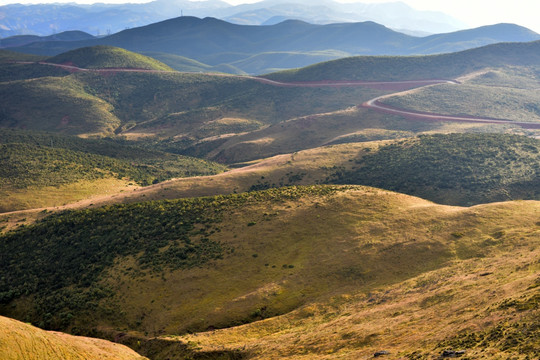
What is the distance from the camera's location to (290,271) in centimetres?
5228

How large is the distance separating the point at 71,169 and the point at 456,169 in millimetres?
86561

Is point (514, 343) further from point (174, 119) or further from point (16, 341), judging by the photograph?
point (174, 119)

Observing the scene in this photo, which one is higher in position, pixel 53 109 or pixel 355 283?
pixel 53 109

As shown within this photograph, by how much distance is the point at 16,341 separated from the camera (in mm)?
34812

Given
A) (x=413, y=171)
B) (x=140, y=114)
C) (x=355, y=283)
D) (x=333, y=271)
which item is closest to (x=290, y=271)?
(x=333, y=271)

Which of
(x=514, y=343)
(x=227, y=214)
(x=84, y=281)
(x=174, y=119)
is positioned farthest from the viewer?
(x=174, y=119)

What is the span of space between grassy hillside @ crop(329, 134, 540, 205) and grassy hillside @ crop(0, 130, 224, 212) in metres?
46.9

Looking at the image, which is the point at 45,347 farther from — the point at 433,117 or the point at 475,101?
the point at 475,101

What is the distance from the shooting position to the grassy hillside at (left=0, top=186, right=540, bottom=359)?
36.4 m

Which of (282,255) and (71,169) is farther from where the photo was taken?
(71,169)

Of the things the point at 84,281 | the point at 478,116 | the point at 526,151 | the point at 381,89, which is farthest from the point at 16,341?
the point at 381,89

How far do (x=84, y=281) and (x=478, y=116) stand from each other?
137 metres

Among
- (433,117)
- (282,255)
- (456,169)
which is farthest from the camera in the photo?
(433,117)

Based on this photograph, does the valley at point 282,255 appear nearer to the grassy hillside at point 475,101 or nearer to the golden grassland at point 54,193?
the golden grassland at point 54,193
